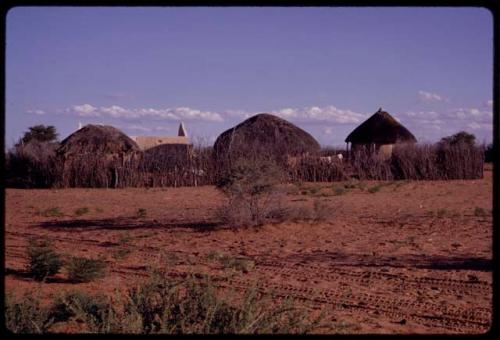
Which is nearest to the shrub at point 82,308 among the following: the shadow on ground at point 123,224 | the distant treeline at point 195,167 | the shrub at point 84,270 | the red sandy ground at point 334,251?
the red sandy ground at point 334,251

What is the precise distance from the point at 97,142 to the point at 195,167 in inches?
218

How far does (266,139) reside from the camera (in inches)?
1115

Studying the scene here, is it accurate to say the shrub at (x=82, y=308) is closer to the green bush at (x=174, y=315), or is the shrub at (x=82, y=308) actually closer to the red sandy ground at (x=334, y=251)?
the green bush at (x=174, y=315)

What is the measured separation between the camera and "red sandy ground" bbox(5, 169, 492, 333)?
21.2 feet

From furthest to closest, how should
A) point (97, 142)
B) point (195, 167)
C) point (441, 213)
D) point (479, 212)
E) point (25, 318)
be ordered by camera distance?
point (97, 142)
point (195, 167)
point (479, 212)
point (441, 213)
point (25, 318)

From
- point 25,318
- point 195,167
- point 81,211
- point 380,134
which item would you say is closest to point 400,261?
point 25,318

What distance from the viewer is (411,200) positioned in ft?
60.0

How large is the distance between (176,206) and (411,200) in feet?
24.2

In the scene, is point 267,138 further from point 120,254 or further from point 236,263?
point 236,263

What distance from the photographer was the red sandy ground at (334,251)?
645 centimetres

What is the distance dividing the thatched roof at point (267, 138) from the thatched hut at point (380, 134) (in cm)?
388

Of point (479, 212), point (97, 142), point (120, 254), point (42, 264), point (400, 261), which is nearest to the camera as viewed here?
point (42, 264)

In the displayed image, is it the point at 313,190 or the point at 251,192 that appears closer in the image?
the point at 251,192

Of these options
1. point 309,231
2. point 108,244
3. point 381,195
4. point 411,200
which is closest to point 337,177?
point 381,195
